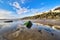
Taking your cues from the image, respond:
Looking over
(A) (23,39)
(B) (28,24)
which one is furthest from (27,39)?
(B) (28,24)

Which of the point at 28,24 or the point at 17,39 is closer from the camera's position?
the point at 17,39

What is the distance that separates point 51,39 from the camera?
37.3ft

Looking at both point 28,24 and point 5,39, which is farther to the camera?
point 28,24

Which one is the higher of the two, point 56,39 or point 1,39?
point 1,39

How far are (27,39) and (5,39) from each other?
2.02 metres

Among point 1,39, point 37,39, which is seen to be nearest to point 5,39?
point 1,39

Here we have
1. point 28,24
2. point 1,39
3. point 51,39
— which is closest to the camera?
point 1,39

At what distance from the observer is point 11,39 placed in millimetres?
10805

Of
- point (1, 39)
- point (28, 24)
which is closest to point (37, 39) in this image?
point (1, 39)

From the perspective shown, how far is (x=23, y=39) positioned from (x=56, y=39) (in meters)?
3.25

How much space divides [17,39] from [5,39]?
1092mm

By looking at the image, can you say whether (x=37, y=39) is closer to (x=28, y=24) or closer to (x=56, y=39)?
(x=56, y=39)

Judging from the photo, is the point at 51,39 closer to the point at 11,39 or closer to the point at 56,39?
the point at 56,39

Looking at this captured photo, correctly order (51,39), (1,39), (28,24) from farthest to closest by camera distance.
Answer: (28,24)
(51,39)
(1,39)
